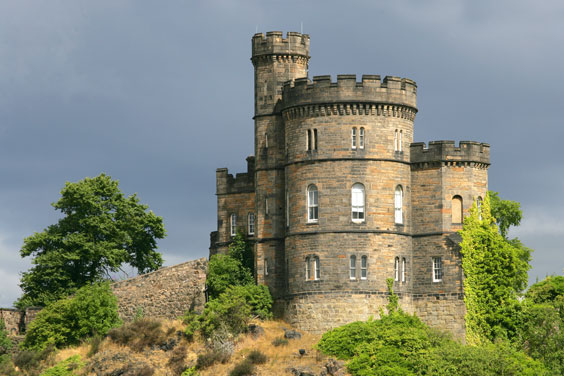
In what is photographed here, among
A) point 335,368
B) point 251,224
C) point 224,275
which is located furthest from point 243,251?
point 335,368

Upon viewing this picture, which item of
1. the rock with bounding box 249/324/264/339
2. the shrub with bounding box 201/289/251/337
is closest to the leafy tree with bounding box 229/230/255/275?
the shrub with bounding box 201/289/251/337

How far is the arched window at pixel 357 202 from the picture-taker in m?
70.5

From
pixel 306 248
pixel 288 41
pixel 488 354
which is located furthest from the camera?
pixel 288 41

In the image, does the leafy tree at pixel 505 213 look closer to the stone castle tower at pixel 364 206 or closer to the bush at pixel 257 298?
the stone castle tower at pixel 364 206

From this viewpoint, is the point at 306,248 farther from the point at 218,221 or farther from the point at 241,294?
the point at 218,221

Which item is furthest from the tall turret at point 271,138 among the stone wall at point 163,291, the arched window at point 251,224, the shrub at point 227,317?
the shrub at point 227,317

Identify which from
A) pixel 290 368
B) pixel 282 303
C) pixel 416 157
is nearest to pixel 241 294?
pixel 282 303

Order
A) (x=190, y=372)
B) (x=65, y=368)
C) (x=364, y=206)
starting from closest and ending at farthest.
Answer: (x=190, y=372) → (x=65, y=368) → (x=364, y=206)

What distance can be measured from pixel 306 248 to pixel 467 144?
11037 millimetres

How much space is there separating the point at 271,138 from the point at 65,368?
59.4 feet

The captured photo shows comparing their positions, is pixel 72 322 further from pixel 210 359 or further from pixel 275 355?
pixel 275 355

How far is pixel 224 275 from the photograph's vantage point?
74500mm

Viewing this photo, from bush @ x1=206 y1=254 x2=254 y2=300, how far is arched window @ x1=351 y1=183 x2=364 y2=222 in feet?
27.2

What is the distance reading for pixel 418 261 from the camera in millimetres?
72250
